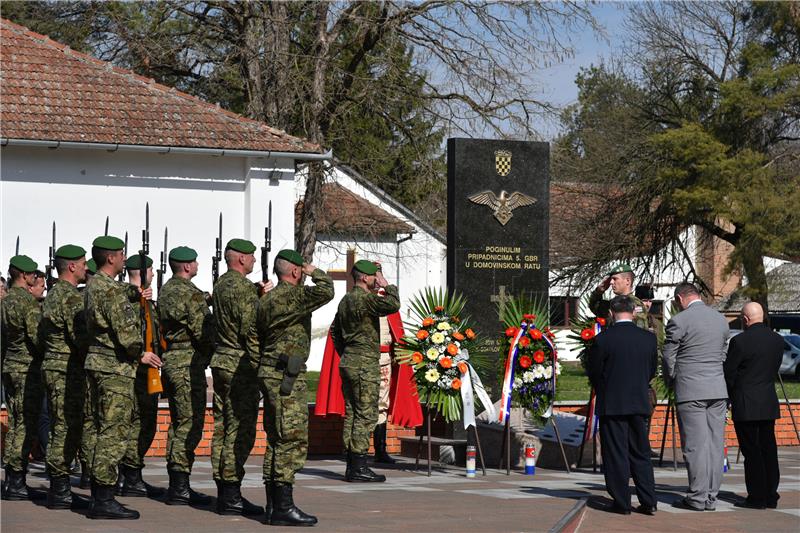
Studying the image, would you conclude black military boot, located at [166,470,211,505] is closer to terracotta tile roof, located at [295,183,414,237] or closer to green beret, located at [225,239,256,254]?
green beret, located at [225,239,256,254]

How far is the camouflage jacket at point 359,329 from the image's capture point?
1326cm

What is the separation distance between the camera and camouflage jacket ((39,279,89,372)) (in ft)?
35.3

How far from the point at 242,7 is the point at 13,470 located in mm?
15801

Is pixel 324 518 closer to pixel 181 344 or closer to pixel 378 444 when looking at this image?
pixel 181 344

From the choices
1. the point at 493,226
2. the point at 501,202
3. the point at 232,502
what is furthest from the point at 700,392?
the point at 501,202

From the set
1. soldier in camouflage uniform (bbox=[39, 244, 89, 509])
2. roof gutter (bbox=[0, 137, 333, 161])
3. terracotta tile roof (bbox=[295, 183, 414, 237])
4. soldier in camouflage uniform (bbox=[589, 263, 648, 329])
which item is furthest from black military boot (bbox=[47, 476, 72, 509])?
terracotta tile roof (bbox=[295, 183, 414, 237])

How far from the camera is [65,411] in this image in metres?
10.9

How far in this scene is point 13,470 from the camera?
11.2m

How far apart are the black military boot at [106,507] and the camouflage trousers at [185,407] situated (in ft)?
3.42

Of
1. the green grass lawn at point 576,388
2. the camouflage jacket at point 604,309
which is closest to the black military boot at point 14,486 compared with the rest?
the camouflage jacket at point 604,309

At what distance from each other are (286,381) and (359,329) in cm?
362

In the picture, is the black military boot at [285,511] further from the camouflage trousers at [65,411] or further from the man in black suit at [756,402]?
the man in black suit at [756,402]

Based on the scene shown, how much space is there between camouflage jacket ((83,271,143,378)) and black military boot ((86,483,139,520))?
90 cm

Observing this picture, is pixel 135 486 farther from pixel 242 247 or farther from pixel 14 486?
pixel 242 247
